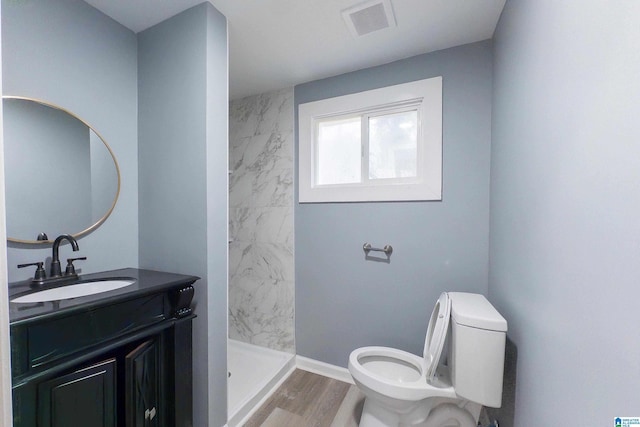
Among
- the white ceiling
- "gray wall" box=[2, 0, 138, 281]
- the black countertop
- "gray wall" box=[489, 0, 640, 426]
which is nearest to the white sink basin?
the black countertop

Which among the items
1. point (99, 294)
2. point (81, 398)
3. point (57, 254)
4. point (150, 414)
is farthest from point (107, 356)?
point (57, 254)

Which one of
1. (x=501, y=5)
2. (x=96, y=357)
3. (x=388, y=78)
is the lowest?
(x=96, y=357)

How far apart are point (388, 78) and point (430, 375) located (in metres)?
1.80

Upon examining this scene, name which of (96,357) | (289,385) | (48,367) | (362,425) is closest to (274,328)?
(289,385)

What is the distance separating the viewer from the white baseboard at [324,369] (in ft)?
6.15

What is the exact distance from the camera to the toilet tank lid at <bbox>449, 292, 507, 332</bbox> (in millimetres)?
1032

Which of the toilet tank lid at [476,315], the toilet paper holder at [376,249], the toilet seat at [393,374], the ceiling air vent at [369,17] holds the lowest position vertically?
the toilet seat at [393,374]

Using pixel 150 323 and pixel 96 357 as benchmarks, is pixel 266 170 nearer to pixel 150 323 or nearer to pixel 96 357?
pixel 150 323

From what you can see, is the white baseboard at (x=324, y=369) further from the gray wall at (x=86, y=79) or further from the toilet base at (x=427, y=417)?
the gray wall at (x=86, y=79)

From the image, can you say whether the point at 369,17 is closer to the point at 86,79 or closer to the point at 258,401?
the point at 86,79

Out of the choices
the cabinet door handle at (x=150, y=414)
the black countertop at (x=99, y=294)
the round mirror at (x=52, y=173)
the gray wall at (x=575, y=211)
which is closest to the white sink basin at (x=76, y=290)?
the black countertop at (x=99, y=294)

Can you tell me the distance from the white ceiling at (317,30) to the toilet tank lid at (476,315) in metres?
Answer: 1.50

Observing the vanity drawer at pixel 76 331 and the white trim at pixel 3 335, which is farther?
the vanity drawer at pixel 76 331

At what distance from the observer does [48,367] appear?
79 centimetres
